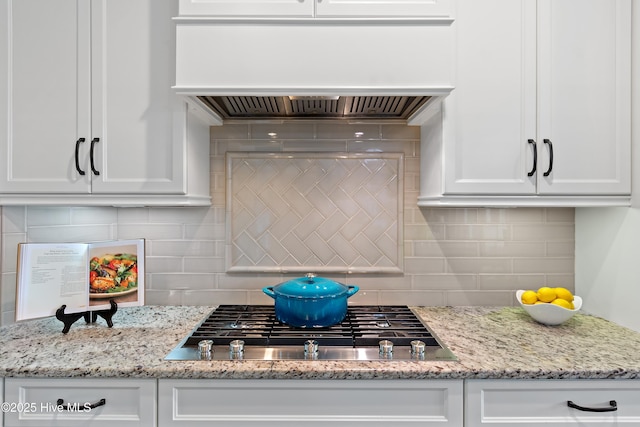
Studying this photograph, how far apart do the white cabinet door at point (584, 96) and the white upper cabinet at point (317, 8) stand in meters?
0.46

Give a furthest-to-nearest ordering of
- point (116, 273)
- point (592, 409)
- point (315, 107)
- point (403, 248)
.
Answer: point (403, 248)
point (315, 107)
point (116, 273)
point (592, 409)

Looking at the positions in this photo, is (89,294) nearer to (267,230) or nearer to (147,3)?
(267,230)

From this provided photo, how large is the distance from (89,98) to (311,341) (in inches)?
48.4

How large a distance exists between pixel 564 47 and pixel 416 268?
3.55ft

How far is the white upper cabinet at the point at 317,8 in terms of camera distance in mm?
1397

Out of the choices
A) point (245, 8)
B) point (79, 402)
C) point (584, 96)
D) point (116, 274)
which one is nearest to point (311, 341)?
point (79, 402)

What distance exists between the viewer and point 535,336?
4.81 ft

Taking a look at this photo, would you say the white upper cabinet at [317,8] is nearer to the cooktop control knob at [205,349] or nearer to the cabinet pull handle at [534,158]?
the cabinet pull handle at [534,158]

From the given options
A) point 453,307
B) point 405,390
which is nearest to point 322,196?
point 453,307

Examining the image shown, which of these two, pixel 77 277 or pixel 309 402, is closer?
pixel 309 402

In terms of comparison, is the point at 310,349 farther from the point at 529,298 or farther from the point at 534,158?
the point at 534,158

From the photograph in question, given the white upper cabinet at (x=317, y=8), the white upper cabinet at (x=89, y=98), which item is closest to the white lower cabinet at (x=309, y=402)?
the white upper cabinet at (x=89, y=98)

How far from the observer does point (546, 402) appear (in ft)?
3.96

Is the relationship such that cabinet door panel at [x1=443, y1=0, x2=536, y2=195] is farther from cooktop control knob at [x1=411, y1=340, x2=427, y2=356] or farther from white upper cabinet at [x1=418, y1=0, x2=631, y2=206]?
cooktop control knob at [x1=411, y1=340, x2=427, y2=356]
